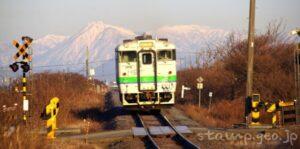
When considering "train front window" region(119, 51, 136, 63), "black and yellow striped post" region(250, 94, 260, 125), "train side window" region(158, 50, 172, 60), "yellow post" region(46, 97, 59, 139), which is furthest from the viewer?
"train side window" region(158, 50, 172, 60)

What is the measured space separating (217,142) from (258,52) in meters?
19.9

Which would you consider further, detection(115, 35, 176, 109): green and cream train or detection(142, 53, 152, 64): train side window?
detection(142, 53, 152, 64): train side window

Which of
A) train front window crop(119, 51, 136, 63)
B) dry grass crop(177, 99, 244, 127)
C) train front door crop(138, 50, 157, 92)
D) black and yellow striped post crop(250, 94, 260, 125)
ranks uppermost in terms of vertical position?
train front window crop(119, 51, 136, 63)

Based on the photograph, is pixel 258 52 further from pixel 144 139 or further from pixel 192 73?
pixel 144 139

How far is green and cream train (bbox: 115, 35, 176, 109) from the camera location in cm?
2645

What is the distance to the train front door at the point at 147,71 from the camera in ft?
86.9

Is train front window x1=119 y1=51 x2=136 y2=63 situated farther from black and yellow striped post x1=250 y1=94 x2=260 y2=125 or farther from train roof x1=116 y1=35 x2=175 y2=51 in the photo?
black and yellow striped post x1=250 y1=94 x2=260 y2=125

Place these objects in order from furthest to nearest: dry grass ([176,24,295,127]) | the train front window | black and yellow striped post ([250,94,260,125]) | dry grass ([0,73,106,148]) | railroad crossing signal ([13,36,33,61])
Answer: dry grass ([176,24,295,127]) → the train front window → railroad crossing signal ([13,36,33,61]) → black and yellow striped post ([250,94,260,125]) → dry grass ([0,73,106,148])

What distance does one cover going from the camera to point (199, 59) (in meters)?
60.8

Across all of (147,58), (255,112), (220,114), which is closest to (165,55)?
(147,58)

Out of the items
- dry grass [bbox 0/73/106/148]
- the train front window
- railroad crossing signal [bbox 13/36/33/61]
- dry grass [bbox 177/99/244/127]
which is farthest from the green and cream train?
railroad crossing signal [bbox 13/36/33/61]

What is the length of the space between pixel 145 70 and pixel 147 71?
3.8 inches

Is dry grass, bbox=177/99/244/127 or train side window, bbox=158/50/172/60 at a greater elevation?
train side window, bbox=158/50/172/60

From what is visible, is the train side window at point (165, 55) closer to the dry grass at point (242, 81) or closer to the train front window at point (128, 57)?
the train front window at point (128, 57)
